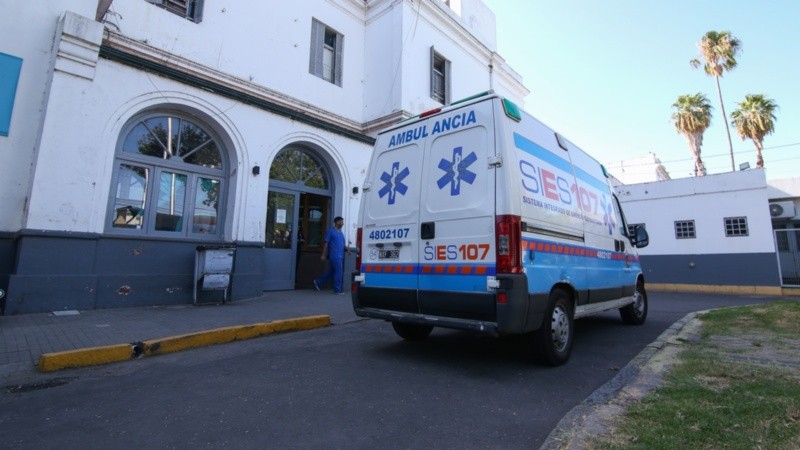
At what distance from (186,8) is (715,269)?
20.3 meters

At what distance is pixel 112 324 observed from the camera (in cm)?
554

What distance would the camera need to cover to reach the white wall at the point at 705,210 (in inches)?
602

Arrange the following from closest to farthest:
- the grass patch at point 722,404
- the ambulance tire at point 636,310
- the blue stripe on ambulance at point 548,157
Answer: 1. the grass patch at point 722,404
2. the blue stripe on ambulance at point 548,157
3. the ambulance tire at point 636,310

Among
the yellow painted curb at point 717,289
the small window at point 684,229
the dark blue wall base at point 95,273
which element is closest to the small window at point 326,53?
the dark blue wall base at point 95,273

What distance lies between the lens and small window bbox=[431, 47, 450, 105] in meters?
14.0

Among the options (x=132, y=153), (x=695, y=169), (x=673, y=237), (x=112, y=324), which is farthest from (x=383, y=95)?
(x=695, y=169)

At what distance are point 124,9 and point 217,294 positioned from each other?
6.07 m

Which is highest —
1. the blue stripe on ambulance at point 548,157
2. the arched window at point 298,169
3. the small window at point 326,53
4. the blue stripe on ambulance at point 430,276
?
the small window at point 326,53

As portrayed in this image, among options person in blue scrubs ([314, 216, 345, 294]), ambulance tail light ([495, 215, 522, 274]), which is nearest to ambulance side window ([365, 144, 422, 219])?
ambulance tail light ([495, 215, 522, 274])

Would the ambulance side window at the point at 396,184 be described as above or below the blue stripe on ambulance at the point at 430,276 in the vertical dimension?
above

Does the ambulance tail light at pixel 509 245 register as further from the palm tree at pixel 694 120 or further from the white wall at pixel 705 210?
the palm tree at pixel 694 120

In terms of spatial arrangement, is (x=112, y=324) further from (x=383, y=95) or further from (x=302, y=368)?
(x=383, y=95)

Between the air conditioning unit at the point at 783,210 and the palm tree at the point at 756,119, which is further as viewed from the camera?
the palm tree at the point at 756,119

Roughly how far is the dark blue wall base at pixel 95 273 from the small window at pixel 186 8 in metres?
5.30
